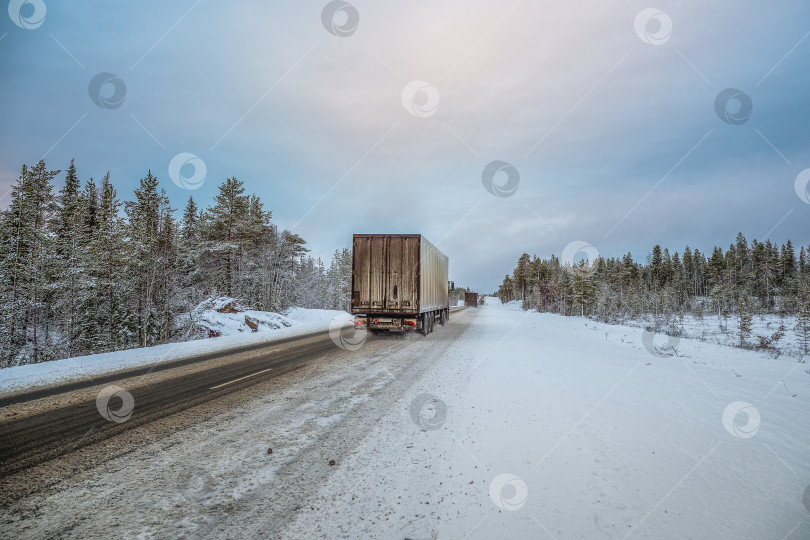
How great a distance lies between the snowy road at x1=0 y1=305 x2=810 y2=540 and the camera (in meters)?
2.96

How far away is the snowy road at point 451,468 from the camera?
9.71 ft

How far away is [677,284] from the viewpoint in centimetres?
7444

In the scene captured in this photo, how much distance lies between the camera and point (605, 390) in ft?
22.9

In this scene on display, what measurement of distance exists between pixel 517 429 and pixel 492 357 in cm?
632

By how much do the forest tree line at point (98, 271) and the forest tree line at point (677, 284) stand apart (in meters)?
44.7

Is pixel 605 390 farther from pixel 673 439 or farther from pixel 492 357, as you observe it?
pixel 492 357

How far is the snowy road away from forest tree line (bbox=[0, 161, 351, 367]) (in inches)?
620

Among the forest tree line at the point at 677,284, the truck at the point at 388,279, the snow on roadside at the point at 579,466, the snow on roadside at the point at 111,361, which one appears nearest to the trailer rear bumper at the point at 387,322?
the truck at the point at 388,279

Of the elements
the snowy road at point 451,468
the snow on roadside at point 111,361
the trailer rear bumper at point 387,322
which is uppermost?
the trailer rear bumper at point 387,322

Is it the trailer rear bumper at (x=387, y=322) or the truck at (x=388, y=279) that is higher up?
the truck at (x=388, y=279)

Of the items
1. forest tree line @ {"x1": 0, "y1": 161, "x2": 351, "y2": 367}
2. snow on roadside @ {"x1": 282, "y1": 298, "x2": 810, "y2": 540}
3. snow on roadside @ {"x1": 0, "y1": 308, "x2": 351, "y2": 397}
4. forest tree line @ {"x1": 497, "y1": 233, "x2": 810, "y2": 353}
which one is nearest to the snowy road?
snow on roadside @ {"x1": 282, "y1": 298, "x2": 810, "y2": 540}

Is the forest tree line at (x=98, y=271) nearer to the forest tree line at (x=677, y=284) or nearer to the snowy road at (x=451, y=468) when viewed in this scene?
the snowy road at (x=451, y=468)

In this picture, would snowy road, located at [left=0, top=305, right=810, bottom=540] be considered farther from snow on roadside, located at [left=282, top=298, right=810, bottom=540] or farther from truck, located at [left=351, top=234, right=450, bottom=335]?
truck, located at [left=351, top=234, right=450, bottom=335]

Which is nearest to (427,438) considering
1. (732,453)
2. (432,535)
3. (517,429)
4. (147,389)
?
(517,429)
